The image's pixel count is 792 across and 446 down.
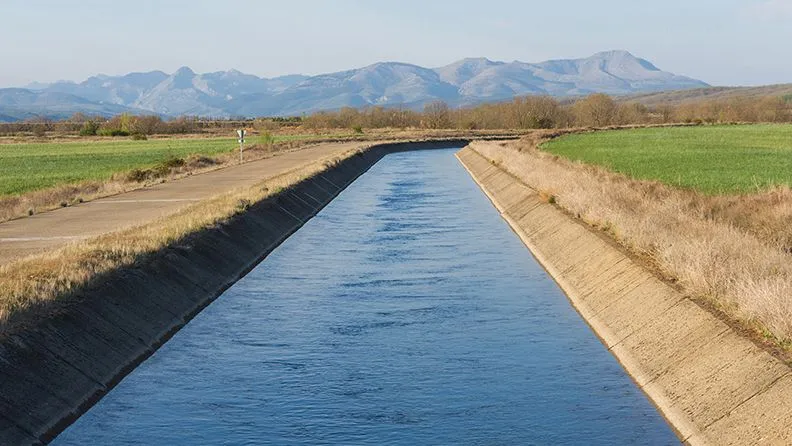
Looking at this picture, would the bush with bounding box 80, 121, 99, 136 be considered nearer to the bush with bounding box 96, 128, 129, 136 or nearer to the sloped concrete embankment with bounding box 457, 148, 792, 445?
the bush with bounding box 96, 128, 129, 136

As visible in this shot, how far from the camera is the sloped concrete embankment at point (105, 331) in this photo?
508 inches

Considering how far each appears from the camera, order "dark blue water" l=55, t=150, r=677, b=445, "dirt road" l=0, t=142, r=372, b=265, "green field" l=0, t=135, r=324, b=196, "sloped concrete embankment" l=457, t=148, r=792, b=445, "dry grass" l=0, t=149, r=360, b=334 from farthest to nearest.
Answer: "green field" l=0, t=135, r=324, b=196 < "dirt road" l=0, t=142, r=372, b=265 < "dry grass" l=0, t=149, r=360, b=334 < "dark blue water" l=55, t=150, r=677, b=445 < "sloped concrete embankment" l=457, t=148, r=792, b=445

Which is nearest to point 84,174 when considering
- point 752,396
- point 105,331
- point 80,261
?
point 80,261

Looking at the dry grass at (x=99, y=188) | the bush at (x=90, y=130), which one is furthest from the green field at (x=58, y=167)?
the bush at (x=90, y=130)

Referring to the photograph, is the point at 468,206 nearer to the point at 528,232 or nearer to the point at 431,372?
the point at 528,232

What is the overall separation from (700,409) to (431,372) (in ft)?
15.2

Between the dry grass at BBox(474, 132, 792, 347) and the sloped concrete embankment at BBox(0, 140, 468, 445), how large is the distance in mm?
8900

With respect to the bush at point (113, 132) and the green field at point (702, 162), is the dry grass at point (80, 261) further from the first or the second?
the bush at point (113, 132)

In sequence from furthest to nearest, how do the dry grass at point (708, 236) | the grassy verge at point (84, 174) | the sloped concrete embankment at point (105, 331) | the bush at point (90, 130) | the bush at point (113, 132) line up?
the bush at point (90, 130), the bush at point (113, 132), the grassy verge at point (84, 174), the dry grass at point (708, 236), the sloped concrete embankment at point (105, 331)

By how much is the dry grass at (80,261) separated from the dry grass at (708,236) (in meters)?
10.5

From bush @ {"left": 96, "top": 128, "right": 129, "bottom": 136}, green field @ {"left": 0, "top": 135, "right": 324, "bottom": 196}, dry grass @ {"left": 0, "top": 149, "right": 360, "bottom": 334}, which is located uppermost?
dry grass @ {"left": 0, "top": 149, "right": 360, "bottom": 334}

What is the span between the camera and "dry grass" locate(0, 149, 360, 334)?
617 inches

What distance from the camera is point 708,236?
773 inches

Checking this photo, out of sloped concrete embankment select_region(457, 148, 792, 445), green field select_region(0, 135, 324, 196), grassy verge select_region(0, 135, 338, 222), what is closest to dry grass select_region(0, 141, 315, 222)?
grassy verge select_region(0, 135, 338, 222)
